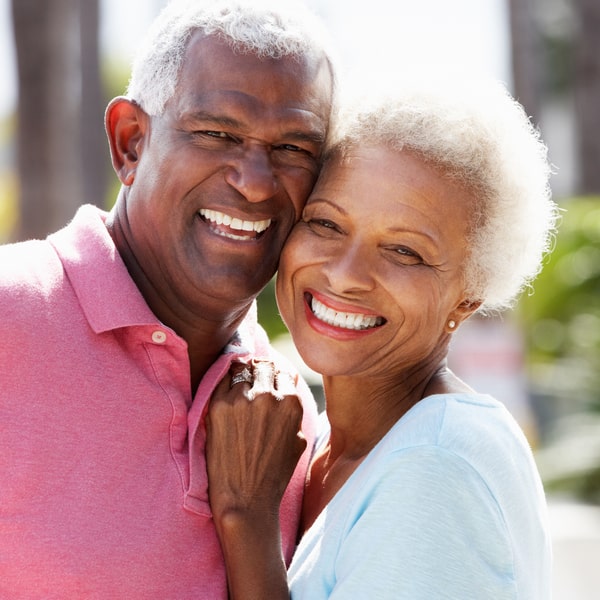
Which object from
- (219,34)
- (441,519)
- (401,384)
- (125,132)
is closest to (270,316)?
(125,132)

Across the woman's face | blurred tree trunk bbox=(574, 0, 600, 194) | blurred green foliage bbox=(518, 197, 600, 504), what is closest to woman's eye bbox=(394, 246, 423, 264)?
the woman's face

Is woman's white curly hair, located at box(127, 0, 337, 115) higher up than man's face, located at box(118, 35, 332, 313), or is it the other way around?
woman's white curly hair, located at box(127, 0, 337, 115)

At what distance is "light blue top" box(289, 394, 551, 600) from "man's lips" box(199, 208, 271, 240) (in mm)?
731

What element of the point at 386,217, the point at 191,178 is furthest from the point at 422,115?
the point at 191,178

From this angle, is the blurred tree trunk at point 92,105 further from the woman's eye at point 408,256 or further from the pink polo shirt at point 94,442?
the woman's eye at point 408,256

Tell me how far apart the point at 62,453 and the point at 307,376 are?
260 inches

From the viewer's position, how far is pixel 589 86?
14250 millimetres

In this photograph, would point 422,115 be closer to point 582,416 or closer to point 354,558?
point 354,558

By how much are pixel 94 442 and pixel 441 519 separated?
35.9 inches

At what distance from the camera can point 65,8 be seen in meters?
9.51

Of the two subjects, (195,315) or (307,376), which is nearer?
(195,315)

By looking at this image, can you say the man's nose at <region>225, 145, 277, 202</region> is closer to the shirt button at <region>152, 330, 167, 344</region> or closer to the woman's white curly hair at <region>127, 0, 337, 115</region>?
the woman's white curly hair at <region>127, 0, 337, 115</region>

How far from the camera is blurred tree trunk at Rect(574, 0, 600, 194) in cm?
1405

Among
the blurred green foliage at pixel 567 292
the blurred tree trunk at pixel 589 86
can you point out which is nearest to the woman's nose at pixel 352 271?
the blurred green foliage at pixel 567 292
